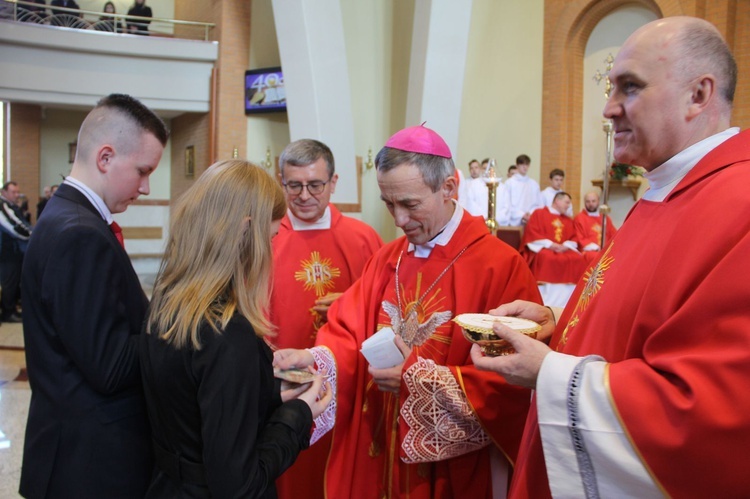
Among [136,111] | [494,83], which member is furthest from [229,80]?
[136,111]

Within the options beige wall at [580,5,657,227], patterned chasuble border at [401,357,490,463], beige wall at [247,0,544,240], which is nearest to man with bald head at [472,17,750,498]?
patterned chasuble border at [401,357,490,463]

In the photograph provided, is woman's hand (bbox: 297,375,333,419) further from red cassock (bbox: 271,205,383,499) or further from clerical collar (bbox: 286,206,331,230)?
clerical collar (bbox: 286,206,331,230)

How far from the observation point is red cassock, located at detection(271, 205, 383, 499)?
309 centimetres

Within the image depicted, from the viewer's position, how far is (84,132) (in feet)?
6.40

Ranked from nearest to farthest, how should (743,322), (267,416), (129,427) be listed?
(743,322) < (267,416) < (129,427)

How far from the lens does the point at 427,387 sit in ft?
6.28

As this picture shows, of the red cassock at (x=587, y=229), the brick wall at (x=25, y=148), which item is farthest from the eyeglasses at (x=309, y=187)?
the brick wall at (x=25, y=148)

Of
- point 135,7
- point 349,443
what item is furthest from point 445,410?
point 135,7

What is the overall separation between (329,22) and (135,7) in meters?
8.46

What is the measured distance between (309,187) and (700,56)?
1.99 meters

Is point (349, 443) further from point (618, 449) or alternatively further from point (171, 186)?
point (171, 186)

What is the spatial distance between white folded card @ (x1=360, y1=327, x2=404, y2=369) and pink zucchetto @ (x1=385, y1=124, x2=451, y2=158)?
2.15 ft

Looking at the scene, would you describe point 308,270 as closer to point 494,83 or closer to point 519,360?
point 519,360

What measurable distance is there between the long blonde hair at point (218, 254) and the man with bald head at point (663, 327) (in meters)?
0.59
